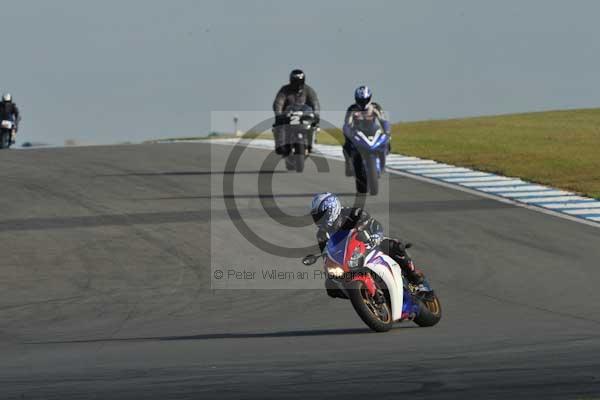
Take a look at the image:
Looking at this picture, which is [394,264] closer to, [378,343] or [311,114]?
[378,343]

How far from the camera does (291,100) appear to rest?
2592 centimetres

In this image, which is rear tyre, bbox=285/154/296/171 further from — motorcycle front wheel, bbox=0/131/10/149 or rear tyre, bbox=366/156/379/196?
motorcycle front wheel, bbox=0/131/10/149

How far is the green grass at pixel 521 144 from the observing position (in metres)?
26.7

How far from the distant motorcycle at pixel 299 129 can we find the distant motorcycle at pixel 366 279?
531 inches

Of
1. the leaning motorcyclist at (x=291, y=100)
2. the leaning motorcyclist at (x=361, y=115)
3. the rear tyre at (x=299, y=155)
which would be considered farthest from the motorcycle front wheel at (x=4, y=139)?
the leaning motorcyclist at (x=361, y=115)

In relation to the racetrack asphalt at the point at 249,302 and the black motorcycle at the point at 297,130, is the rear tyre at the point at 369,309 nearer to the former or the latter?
the racetrack asphalt at the point at 249,302

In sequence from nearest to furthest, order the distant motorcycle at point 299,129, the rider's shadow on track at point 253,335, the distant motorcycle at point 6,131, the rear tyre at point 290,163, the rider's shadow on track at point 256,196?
the rider's shadow on track at point 253,335
the rider's shadow on track at point 256,196
the distant motorcycle at point 299,129
the rear tyre at point 290,163
the distant motorcycle at point 6,131

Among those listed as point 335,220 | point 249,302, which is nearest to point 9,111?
point 249,302

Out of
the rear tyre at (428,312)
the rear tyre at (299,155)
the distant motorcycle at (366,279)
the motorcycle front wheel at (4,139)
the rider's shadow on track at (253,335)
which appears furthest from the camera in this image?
the motorcycle front wheel at (4,139)

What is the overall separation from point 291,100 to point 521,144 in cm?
951

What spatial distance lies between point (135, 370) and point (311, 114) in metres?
16.3

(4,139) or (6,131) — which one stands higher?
(6,131)

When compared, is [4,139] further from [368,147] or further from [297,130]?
[368,147]

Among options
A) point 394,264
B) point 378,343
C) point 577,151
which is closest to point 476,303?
point 394,264
